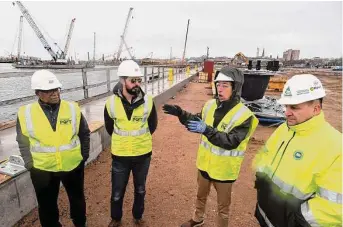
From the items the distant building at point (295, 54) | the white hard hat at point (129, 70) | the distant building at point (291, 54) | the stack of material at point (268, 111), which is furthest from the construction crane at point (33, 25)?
the distant building at point (295, 54)

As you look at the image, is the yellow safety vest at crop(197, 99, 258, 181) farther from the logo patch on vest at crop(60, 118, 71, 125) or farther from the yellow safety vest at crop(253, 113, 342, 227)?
the logo patch on vest at crop(60, 118, 71, 125)

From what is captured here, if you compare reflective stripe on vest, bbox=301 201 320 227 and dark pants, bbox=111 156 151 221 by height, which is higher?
reflective stripe on vest, bbox=301 201 320 227

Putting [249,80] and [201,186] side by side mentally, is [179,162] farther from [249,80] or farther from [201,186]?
[249,80]

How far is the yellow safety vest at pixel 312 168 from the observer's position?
1.33m

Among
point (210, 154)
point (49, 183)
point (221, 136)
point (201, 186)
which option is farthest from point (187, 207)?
point (49, 183)

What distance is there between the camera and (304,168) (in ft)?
4.89

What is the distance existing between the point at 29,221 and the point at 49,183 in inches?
33.1

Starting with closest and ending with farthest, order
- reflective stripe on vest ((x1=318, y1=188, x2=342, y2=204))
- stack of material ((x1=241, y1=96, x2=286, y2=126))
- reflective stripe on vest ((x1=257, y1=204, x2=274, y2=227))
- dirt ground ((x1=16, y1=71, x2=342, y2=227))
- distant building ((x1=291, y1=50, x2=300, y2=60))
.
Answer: reflective stripe on vest ((x1=318, y1=188, x2=342, y2=204)) → reflective stripe on vest ((x1=257, y1=204, x2=274, y2=227)) → dirt ground ((x1=16, y1=71, x2=342, y2=227)) → stack of material ((x1=241, y1=96, x2=286, y2=126)) → distant building ((x1=291, y1=50, x2=300, y2=60))

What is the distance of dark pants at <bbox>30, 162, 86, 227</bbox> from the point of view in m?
2.38

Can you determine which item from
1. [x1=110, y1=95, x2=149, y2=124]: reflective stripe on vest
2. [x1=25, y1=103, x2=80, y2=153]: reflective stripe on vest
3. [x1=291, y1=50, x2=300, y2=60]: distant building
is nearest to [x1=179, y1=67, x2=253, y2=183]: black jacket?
[x1=110, y1=95, x2=149, y2=124]: reflective stripe on vest

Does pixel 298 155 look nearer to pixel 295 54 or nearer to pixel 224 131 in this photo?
pixel 224 131

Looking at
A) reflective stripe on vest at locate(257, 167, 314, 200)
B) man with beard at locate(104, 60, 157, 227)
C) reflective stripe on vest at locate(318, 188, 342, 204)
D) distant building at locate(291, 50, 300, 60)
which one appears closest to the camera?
reflective stripe on vest at locate(318, 188, 342, 204)

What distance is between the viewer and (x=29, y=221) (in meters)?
2.85

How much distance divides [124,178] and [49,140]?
923 mm
